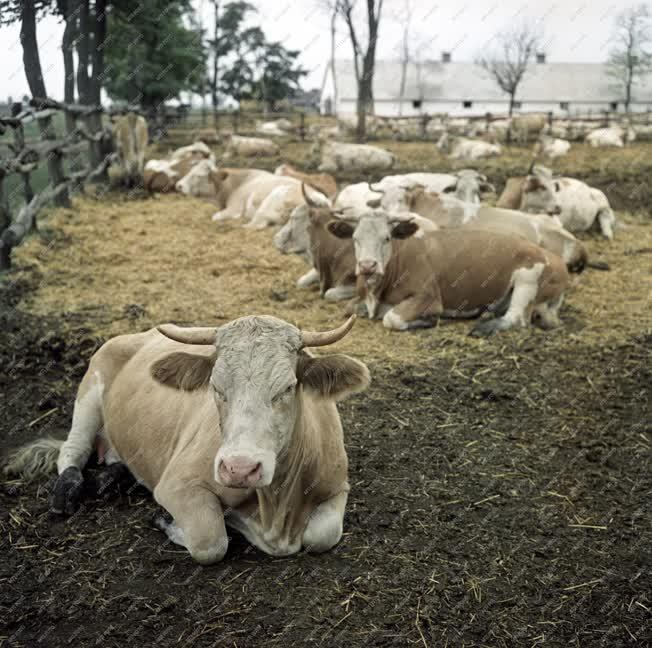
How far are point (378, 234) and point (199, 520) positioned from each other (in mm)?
4621

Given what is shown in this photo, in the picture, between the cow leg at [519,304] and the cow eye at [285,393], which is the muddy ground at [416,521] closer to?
the cow leg at [519,304]

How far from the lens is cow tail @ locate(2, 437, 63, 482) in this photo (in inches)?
164

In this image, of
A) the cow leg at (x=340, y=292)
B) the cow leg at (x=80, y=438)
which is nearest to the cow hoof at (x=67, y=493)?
the cow leg at (x=80, y=438)

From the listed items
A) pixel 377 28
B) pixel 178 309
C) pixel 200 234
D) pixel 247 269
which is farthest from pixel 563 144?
pixel 178 309

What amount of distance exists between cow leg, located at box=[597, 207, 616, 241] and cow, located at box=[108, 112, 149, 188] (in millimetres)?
9845

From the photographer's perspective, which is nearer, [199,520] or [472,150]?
[199,520]

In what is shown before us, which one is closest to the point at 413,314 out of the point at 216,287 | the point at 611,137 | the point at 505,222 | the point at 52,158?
the point at 216,287

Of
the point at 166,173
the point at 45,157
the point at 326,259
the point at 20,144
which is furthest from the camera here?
the point at 166,173

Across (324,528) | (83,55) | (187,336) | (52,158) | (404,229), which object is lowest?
(324,528)

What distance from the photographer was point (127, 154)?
54.2 ft

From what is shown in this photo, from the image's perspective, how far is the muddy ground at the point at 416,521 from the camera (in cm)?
298

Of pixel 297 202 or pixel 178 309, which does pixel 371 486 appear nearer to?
pixel 178 309

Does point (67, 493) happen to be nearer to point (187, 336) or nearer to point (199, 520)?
point (199, 520)

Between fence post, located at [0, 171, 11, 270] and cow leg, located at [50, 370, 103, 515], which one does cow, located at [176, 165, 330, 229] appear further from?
cow leg, located at [50, 370, 103, 515]
